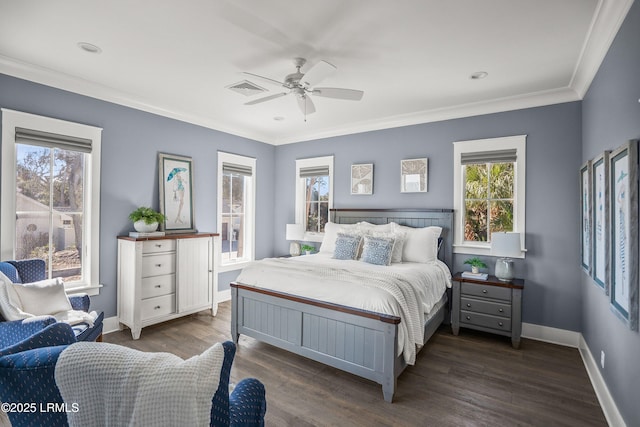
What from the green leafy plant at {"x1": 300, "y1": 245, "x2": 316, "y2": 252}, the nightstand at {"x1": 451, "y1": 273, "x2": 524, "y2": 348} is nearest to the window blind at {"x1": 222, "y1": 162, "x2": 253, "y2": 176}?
the green leafy plant at {"x1": 300, "y1": 245, "x2": 316, "y2": 252}

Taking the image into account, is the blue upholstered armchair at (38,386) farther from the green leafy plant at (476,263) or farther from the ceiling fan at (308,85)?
the green leafy plant at (476,263)

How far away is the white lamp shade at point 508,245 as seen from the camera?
142 inches

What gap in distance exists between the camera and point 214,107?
4367 mm

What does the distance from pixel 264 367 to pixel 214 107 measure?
3.28m

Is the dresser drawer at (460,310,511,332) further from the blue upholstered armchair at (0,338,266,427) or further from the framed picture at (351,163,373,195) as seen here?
the blue upholstered armchair at (0,338,266,427)

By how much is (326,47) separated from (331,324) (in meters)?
2.37

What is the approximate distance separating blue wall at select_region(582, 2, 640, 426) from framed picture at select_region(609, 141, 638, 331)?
12 cm

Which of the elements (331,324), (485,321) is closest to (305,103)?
(331,324)

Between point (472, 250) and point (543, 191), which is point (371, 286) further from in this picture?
point (543, 191)

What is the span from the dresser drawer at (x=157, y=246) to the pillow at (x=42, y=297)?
0.99m

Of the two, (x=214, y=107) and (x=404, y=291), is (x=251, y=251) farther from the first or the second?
(x=404, y=291)

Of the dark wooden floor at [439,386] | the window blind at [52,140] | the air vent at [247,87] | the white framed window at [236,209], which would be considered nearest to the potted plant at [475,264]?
the dark wooden floor at [439,386]

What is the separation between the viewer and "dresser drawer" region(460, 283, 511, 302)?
3582 millimetres

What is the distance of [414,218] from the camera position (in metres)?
4.54
